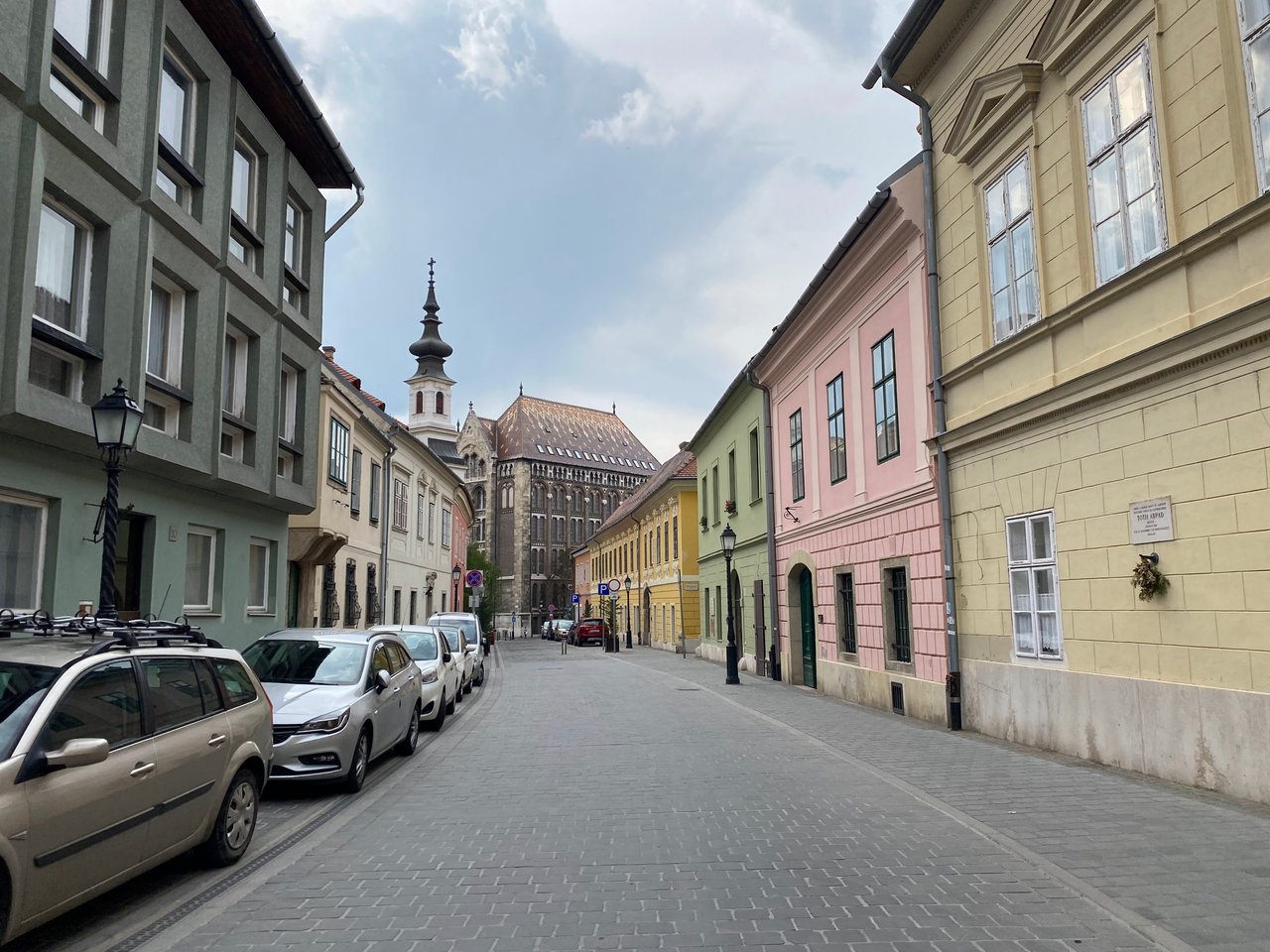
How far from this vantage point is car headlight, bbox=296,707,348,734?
8.80 metres

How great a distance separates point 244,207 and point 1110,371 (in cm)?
1257

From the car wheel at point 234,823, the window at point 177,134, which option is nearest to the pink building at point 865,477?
the car wheel at point 234,823

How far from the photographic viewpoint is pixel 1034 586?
1080cm

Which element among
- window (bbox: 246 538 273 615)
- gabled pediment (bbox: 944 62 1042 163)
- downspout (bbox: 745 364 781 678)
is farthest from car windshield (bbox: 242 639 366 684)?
downspout (bbox: 745 364 781 678)

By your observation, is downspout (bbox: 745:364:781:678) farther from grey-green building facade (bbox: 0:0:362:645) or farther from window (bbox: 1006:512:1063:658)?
window (bbox: 1006:512:1063:658)

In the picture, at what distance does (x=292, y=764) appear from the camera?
28.5 feet

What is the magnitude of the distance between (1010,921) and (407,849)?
13.2 ft

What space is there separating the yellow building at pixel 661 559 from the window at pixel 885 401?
23715 mm

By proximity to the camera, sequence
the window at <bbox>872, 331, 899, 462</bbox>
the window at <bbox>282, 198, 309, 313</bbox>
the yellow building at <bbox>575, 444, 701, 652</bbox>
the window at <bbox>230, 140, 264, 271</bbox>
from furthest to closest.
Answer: the yellow building at <bbox>575, 444, 701, 652</bbox>
the window at <bbox>282, 198, 309, 313</bbox>
the window at <bbox>872, 331, 899, 462</bbox>
the window at <bbox>230, 140, 264, 271</bbox>

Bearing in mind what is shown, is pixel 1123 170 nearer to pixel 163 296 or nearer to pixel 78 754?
pixel 78 754

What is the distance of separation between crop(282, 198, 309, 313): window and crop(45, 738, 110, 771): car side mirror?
498 inches

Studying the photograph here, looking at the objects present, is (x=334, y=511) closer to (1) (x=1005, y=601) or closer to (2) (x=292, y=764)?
(2) (x=292, y=764)

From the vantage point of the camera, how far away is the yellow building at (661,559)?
40969mm

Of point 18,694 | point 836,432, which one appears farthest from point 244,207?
point 18,694
